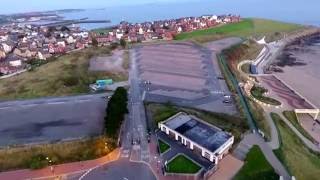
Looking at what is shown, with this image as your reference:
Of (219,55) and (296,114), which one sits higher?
(219,55)

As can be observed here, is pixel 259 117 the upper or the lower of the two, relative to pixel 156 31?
lower

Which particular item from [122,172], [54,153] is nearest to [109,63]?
[54,153]

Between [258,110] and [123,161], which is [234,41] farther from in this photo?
[123,161]

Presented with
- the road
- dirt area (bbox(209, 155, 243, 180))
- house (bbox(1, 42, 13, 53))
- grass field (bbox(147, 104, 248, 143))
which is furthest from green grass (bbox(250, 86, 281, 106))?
house (bbox(1, 42, 13, 53))

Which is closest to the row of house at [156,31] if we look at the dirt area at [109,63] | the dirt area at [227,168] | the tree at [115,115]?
the dirt area at [109,63]

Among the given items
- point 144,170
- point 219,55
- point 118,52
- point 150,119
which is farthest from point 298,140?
point 118,52

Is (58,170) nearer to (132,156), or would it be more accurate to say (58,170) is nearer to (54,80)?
(132,156)

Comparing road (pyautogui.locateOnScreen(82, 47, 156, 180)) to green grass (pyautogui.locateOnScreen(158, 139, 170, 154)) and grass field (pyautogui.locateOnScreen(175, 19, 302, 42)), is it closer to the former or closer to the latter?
green grass (pyautogui.locateOnScreen(158, 139, 170, 154))
